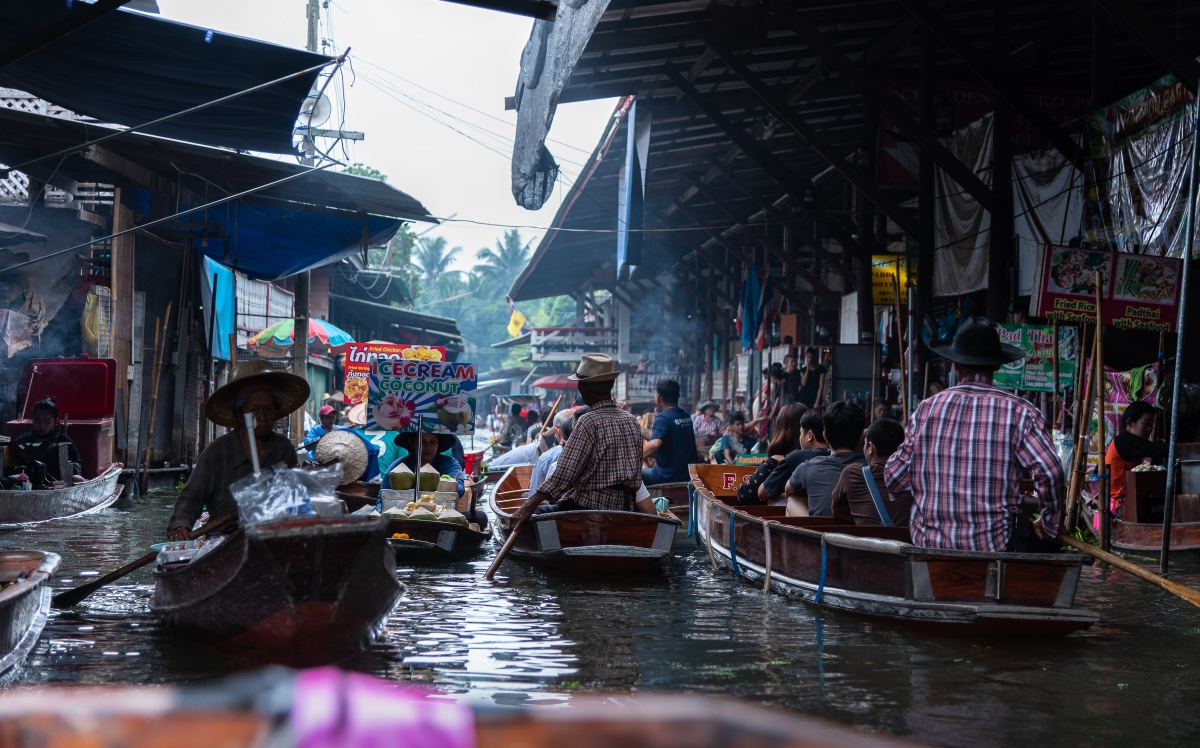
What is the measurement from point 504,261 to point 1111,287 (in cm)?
6555

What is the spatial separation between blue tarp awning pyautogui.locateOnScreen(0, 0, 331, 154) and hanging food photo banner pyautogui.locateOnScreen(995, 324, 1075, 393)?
21.8ft

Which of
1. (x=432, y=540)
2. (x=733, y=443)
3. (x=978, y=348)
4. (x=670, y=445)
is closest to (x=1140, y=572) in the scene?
(x=978, y=348)

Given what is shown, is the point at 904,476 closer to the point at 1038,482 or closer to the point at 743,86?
the point at 1038,482

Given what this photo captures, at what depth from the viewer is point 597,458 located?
26.9 ft

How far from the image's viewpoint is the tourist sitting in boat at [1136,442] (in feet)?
30.6

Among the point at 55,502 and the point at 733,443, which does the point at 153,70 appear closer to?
the point at 55,502

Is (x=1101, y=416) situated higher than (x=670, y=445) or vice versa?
(x=1101, y=416)

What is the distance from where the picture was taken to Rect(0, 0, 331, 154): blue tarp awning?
7.45 m

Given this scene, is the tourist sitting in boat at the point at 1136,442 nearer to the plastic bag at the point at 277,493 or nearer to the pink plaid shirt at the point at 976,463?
the pink plaid shirt at the point at 976,463

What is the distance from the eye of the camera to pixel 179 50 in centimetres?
789

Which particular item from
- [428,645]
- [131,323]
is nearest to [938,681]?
[428,645]

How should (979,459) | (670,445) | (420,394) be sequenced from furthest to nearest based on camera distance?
(670,445) < (420,394) < (979,459)

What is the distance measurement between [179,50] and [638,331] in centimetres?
2221

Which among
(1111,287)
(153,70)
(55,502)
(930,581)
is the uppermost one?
(153,70)
